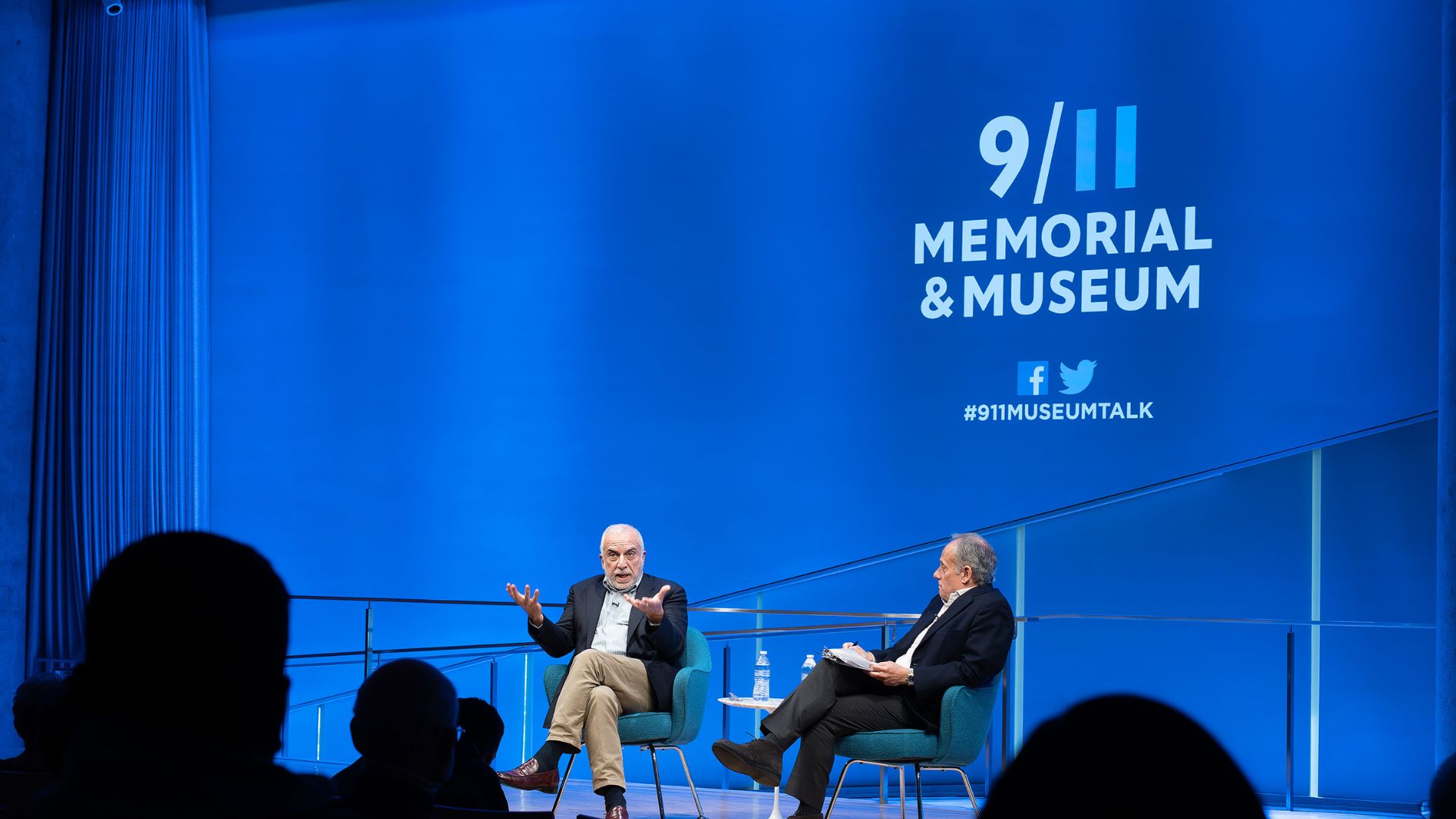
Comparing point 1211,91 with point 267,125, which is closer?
point 1211,91

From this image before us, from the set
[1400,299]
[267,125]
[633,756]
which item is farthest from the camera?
[267,125]

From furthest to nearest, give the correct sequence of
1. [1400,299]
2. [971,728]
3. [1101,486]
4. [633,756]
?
[633,756] < [1101,486] < [1400,299] < [971,728]

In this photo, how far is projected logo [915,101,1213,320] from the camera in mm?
5887

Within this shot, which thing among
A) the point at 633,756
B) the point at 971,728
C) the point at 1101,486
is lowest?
Answer: the point at 633,756

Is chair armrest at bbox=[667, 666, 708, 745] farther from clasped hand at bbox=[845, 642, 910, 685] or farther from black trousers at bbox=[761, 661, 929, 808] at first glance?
clasped hand at bbox=[845, 642, 910, 685]

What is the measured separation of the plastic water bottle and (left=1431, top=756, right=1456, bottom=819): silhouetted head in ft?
15.1

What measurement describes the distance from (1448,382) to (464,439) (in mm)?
4535

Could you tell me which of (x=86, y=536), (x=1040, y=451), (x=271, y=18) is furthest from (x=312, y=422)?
(x=1040, y=451)

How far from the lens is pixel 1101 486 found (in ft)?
19.4

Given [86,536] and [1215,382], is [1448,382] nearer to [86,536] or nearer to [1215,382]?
[1215,382]

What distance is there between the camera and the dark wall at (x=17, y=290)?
23.4 feet

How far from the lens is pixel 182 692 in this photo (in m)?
1.07

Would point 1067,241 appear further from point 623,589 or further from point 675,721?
point 675,721

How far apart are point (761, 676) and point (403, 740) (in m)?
4.37
